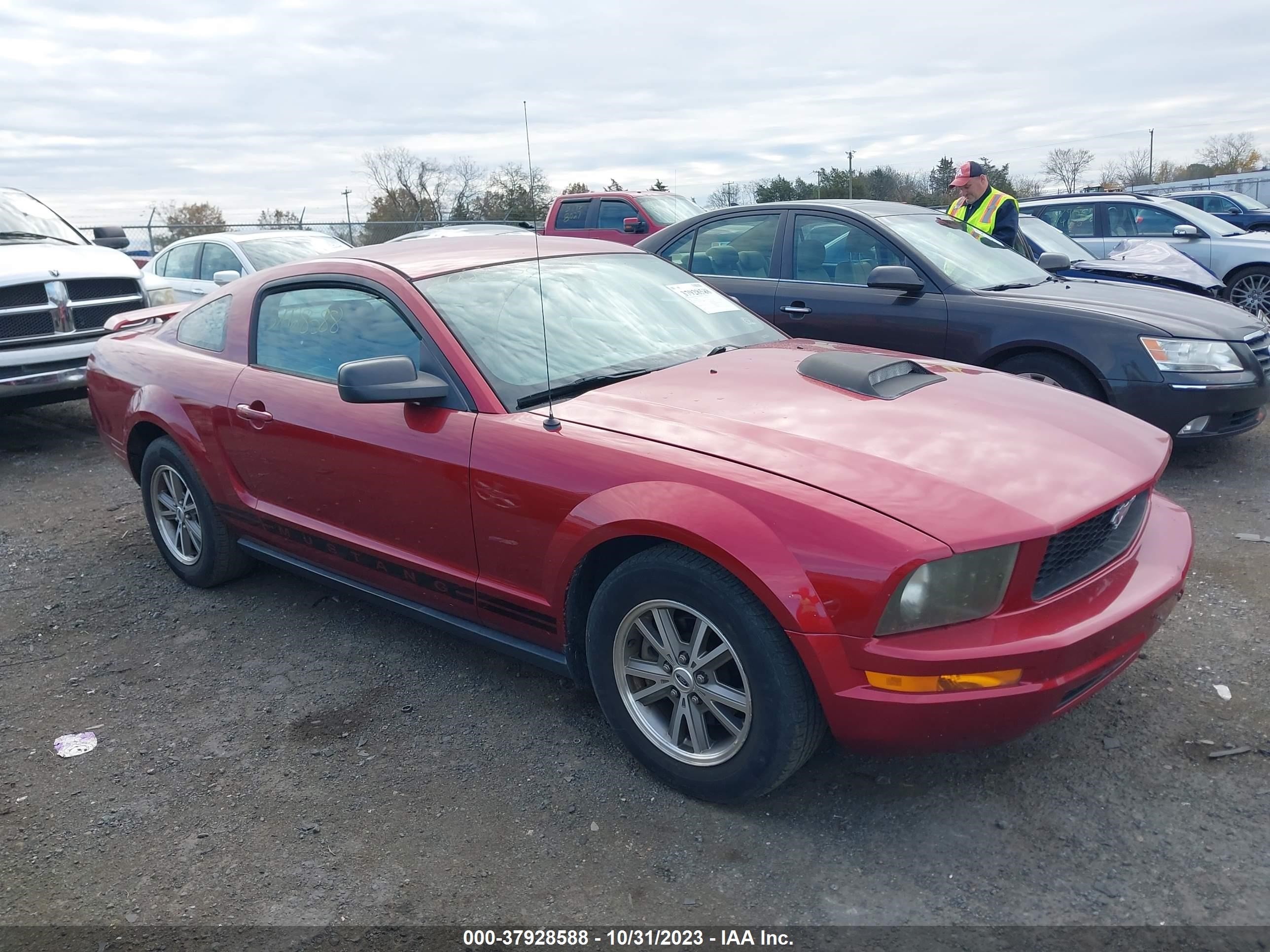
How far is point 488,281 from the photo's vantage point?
11.9ft

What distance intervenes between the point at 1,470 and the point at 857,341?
604 centimetres

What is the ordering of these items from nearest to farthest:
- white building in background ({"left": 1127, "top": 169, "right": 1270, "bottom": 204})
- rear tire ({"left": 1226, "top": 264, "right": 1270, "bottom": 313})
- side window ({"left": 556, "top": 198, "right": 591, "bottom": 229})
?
1. rear tire ({"left": 1226, "top": 264, "right": 1270, "bottom": 313})
2. side window ({"left": 556, "top": 198, "right": 591, "bottom": 229})
3. white building in background ({"left": 1127, "top": 169, "right": 1270, "bottom": 204})

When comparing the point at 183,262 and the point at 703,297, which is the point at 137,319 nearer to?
the point at 703,297

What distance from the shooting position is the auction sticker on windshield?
13.4ft

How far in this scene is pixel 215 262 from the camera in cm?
992

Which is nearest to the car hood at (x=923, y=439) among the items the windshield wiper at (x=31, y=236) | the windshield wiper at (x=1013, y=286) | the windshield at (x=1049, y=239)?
the windshield wiper at (x=1013, y=286)

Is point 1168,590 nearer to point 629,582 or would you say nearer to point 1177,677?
point 1177,677

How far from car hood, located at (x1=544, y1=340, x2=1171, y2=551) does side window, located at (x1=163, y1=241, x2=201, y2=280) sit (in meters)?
8.46

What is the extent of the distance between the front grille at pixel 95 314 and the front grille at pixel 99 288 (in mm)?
70

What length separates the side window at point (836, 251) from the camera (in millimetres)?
6148

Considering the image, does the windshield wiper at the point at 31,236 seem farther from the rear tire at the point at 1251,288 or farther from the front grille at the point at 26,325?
the rear tire at the point at 1251,288

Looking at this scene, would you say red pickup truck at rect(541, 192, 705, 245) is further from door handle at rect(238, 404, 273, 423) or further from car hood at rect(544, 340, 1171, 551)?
car hood at rect(544, 340, 1171, 551)

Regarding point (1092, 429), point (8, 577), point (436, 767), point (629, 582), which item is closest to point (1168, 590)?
point (1092, 429)

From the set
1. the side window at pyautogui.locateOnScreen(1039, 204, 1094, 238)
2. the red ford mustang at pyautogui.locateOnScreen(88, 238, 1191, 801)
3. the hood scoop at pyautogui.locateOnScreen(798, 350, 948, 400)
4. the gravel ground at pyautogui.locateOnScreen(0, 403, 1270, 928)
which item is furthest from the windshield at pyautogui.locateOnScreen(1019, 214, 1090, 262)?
the hood scoop at pyautogui.locateOnScreen(798, 350, 948, 400)
